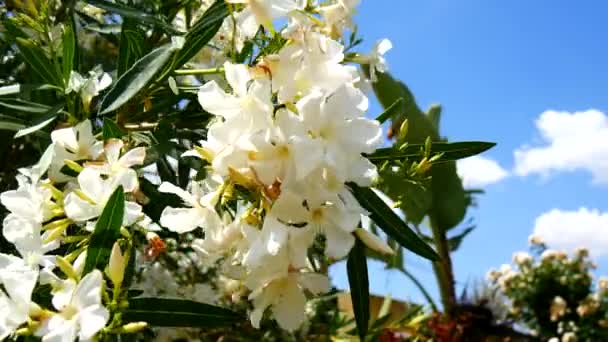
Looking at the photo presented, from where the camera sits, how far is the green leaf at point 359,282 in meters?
0.96

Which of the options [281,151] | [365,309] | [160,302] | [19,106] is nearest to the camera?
[281,151]

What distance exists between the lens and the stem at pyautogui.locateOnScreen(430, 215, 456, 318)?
5012 millimetres

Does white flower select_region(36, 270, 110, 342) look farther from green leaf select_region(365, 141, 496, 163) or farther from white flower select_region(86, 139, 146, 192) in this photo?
green leaf select_region(365, 141, 496, 163)

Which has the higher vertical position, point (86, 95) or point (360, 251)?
point (86, 95)

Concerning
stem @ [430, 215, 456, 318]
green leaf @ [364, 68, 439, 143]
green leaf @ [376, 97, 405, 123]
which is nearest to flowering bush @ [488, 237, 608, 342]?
stem @ [430, 215, 456, 318]

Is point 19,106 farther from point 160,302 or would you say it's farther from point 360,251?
point 360,251

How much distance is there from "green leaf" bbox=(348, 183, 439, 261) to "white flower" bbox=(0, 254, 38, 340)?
0.44m

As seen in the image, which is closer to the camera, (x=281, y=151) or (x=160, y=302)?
(x=281, y=151)

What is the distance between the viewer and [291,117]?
730 mm

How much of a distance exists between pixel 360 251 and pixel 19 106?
0.57 m

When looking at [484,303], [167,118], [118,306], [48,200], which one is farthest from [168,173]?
[484,303]

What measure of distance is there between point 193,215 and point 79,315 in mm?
177

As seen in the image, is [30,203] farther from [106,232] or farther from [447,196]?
[447,196]

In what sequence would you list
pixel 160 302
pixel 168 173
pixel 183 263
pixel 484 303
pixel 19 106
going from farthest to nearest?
Answer: pixel 484 303
pixel 183 263
pixel 168 173
pixel 19 106
pixel 160 302
